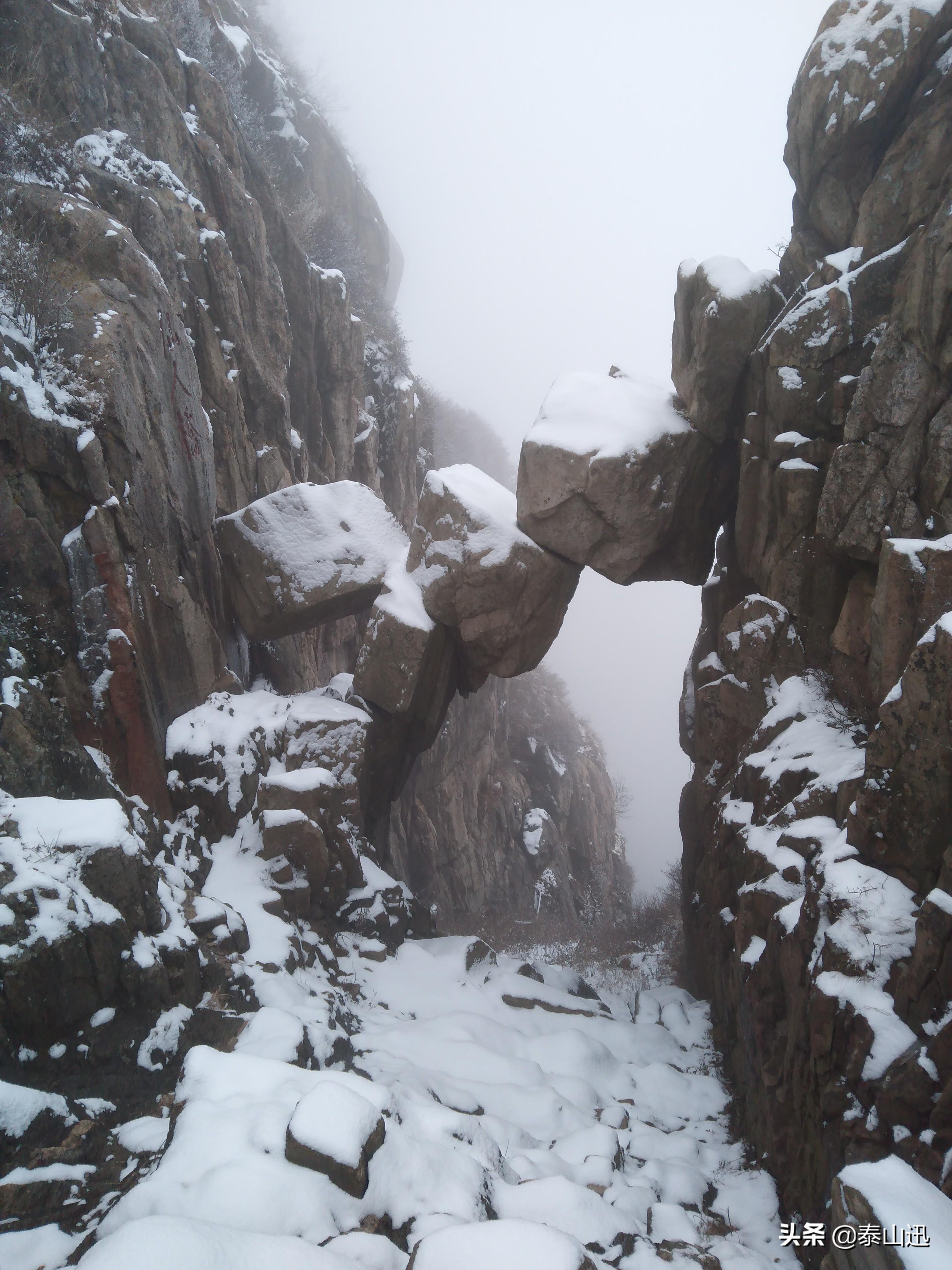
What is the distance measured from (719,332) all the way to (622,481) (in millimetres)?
2462

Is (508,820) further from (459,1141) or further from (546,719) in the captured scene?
(459,1141)

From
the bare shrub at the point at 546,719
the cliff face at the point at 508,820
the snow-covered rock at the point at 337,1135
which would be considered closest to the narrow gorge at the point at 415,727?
the snow-covered rock at the point at 337,1135

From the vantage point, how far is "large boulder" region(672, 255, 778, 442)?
1004 centimetres

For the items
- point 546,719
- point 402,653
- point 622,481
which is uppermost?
point 622,481

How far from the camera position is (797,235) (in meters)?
9.70

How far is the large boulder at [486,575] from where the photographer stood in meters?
11.5

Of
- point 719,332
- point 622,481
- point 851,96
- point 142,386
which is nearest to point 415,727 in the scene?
point 622,481

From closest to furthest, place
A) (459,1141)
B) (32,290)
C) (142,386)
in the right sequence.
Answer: (459,1141) → (32,290) → (142,386)

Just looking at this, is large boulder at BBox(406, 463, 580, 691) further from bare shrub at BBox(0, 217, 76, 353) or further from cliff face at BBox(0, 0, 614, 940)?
bare shrub at BBox(0, 217, 76, 353)

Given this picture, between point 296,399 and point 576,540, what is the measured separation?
874 cm

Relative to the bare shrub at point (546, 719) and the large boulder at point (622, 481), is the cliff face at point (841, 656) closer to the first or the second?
the large boulder at point (622, 481)

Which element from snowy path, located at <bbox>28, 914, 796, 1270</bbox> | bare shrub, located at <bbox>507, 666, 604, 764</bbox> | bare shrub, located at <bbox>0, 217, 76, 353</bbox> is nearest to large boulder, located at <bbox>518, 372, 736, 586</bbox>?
snowy path, located at <bbox>28, 914, 796, 1270</bbox>

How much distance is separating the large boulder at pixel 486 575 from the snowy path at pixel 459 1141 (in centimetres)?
495

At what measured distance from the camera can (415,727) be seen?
12781 millimetres
